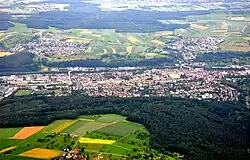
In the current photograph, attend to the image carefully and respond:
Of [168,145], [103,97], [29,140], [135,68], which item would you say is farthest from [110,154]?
[135,68]

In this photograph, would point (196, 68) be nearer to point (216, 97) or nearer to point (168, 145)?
point (216, 97)

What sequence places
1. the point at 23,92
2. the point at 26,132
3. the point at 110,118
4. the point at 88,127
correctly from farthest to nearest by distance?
the point at 23,92 → the point at 110,118 → the point at 88,127 → the point at 26,132

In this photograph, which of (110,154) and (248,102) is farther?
(248,102)

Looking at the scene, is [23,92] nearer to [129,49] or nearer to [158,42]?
[129,49]

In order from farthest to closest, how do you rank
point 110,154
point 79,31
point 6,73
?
1. point 79,31
2. point 6,73
3. point 110,154

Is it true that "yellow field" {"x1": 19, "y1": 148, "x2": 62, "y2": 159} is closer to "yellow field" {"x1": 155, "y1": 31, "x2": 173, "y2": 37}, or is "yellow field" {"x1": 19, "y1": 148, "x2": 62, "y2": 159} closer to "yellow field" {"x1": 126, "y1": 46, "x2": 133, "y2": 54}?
"yellow field" {"x1": 126, "y1": 46, "x2": 133, "y2": 54}

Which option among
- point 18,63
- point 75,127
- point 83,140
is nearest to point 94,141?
point 83,140
